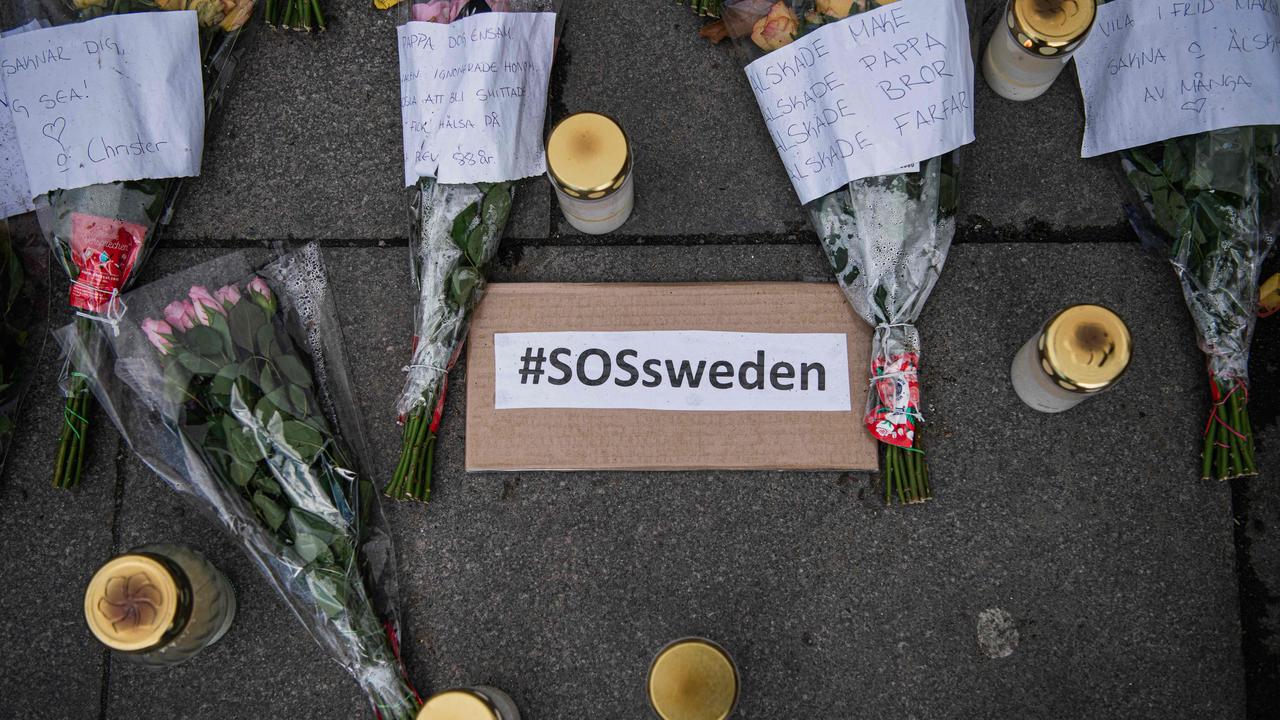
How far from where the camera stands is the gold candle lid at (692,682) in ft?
4.01

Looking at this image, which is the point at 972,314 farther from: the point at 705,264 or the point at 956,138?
the point at 705,264

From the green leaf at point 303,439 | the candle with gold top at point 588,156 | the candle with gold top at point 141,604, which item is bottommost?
the candle with gold top at point 141,604

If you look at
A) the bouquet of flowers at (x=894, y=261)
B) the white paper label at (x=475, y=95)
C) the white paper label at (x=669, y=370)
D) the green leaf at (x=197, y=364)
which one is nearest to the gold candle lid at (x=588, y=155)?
the white paper label at (x=475, y=95)

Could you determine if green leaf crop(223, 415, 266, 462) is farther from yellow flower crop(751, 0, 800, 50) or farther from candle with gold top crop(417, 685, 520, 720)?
yellow flower crop(751, 0, 800, 50)

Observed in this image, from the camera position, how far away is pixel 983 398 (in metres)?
1.50

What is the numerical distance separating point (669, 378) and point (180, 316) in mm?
1008

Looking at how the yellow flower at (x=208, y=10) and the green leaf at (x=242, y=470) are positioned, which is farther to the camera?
the yellow flower at (x=208, y=10)

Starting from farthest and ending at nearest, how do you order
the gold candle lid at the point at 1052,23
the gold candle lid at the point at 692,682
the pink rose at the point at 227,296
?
the pink rose at the point at 227,296 → the gold candle lid at the point at 1052,23 → the gold candle lid at the point at 692,682

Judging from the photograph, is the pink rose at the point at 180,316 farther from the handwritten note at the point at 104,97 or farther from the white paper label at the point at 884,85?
the white paper label at the point at 884,85

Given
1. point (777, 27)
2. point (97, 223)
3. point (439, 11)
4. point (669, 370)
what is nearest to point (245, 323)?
point (97, 223)

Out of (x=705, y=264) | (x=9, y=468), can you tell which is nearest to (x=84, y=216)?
(x=9, y=468)

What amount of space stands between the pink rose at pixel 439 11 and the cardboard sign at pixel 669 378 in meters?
0.59

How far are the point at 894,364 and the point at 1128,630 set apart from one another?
2.38 ft

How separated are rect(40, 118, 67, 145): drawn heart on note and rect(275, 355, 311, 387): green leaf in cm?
70
